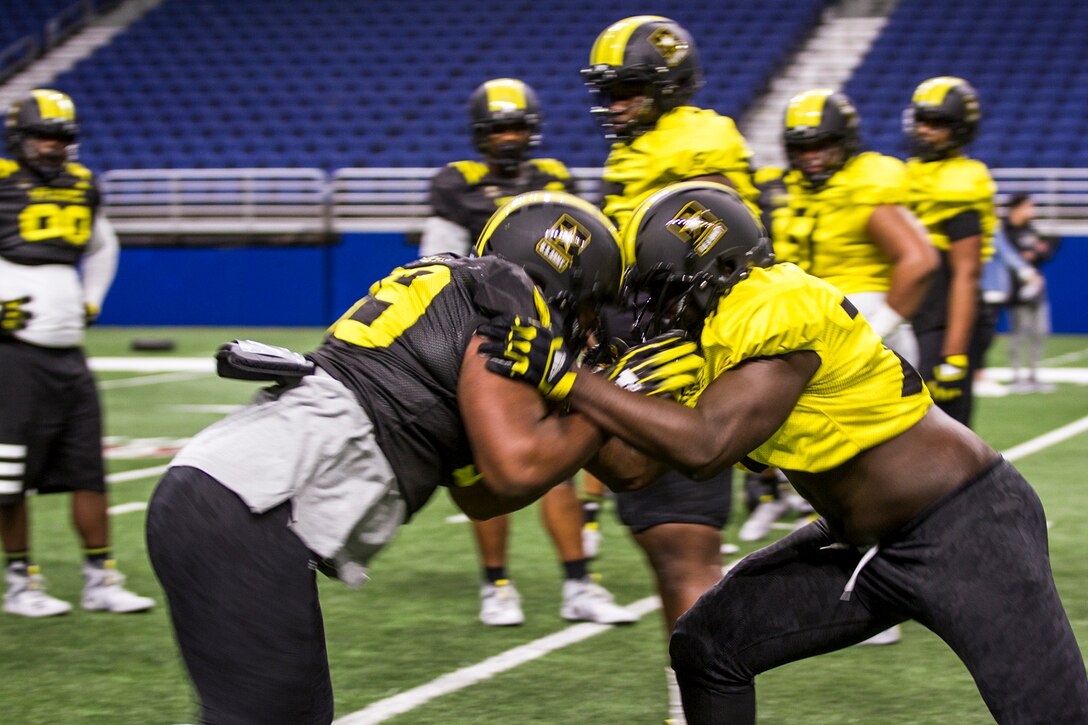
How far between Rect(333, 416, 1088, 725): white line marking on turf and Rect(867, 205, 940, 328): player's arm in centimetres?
105

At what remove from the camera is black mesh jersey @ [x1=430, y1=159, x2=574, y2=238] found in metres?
5.27

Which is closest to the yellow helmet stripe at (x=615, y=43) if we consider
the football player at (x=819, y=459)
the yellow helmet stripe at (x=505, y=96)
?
the yellow helmet stripe at (x=505, y=96)

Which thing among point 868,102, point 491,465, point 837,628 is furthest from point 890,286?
point 868,102

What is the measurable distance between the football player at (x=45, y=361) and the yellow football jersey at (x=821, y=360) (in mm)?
3028

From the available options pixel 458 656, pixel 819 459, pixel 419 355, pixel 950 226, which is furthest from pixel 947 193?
pixel 419 355

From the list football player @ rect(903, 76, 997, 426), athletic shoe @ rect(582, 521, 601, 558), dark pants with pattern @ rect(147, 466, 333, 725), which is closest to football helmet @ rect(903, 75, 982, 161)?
football player @ rect(903, 76, 997, 426)

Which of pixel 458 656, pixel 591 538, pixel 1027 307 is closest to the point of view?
pixel 458 656

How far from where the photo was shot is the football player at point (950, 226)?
532 centimetres

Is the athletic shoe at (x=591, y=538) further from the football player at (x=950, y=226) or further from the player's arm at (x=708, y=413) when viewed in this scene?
the player's arm at (x=708, y=413)

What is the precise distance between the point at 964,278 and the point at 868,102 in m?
13.7

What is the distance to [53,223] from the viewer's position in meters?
5.20

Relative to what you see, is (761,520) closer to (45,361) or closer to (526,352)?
(45,361)

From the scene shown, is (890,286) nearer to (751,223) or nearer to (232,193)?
(751,223)

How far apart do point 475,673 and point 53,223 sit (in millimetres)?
2216
